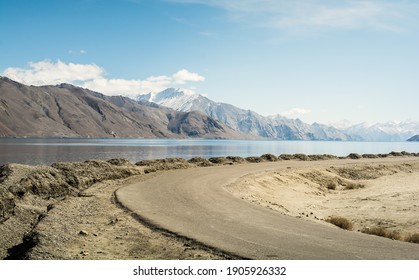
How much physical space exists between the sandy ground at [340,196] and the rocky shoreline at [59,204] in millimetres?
10197

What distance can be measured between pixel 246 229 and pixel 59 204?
11.2m

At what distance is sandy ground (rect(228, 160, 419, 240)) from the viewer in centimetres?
2320

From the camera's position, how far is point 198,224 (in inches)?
661

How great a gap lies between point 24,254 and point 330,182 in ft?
125

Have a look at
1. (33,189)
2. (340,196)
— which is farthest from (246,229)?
(340,196)

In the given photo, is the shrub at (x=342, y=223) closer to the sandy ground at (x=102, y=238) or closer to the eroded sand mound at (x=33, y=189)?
the sandy ground at (x=102, y=238)

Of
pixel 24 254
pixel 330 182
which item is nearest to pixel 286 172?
pixel 330 182

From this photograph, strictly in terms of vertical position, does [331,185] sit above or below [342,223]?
below

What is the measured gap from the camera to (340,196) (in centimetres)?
3641

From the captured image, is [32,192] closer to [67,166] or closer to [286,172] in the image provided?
[67,166]

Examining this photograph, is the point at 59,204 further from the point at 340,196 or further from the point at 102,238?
the point at 340,196

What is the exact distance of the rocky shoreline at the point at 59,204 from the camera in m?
13.1

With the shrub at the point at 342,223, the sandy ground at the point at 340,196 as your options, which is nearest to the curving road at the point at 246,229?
the shrub at the point at 342,223
